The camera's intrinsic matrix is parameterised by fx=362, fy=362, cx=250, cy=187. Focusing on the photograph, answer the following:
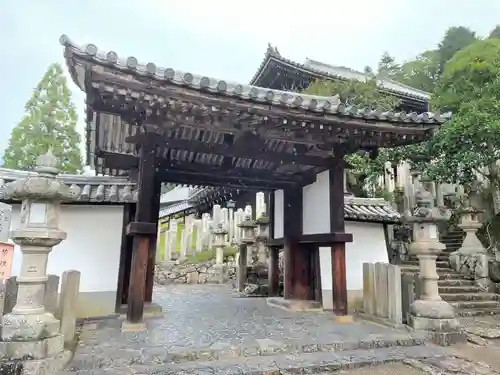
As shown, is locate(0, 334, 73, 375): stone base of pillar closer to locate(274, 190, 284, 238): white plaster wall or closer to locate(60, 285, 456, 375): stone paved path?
locate(60, 285, 456, 375): stone paved path

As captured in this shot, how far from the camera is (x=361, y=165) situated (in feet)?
48.4

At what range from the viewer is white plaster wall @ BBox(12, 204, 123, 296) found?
6.40 metres

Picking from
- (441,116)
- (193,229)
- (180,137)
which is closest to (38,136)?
(193,229)

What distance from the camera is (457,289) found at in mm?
9672

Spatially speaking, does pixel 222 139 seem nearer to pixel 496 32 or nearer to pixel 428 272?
pixel 428 272

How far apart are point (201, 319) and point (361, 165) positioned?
1033 centimetres

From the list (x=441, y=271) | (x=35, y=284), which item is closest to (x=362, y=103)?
(x=441, y=271)

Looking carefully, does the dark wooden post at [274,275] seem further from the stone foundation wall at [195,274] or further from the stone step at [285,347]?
the stone foundation wall at [195,274]

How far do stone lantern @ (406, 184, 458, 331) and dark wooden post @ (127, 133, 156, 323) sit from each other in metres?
4.33

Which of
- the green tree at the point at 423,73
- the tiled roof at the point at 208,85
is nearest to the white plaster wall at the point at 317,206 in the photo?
the tiled roof at the point at 208,85

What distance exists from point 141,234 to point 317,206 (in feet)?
11.7

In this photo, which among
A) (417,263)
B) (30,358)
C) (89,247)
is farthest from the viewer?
(417,263)

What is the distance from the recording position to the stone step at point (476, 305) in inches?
348

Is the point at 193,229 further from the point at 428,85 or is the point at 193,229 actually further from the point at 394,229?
the point at 428,85
